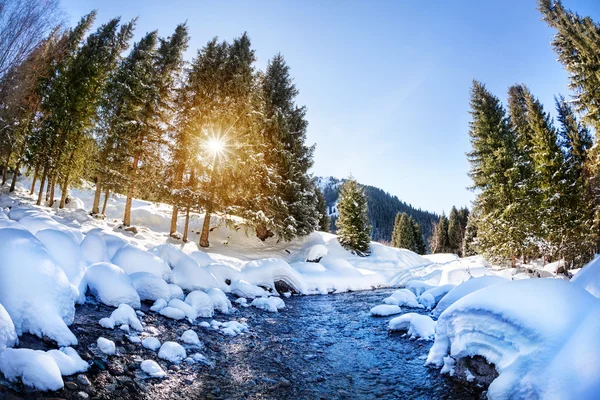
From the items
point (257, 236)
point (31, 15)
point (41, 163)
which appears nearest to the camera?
point (31, 15)

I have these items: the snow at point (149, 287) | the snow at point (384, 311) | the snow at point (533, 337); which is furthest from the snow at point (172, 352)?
the snow at point (384, 311)

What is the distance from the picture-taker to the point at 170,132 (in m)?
17.5

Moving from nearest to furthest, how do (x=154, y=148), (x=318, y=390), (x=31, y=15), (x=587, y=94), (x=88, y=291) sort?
1. (x=318, y=390)
2. (x=88, y=291)
3. (x=31, y=15)
4. (x=587, y=94)
5. (x=154, y=148)

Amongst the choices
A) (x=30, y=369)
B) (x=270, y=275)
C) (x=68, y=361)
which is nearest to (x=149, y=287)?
(x=68, y=361)

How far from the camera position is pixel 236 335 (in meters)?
6.39

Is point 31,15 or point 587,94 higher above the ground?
point 587,94

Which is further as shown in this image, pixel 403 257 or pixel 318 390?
pixel 403 257

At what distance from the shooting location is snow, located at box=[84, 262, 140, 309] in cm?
604

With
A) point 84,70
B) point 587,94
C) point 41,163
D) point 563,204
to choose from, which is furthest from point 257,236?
point 587,94

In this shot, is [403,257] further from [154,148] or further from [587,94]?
[154,148]

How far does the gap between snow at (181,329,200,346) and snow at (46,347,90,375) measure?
1909 millimetres

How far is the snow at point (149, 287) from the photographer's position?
693cm

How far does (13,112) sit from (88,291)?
18082 millimetres

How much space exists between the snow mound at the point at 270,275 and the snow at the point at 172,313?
185 inches
